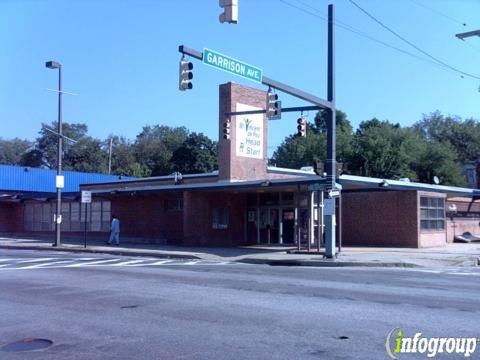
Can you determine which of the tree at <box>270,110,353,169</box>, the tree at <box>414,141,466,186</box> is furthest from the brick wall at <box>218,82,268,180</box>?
the tree at <box>414,141,466,186</box>

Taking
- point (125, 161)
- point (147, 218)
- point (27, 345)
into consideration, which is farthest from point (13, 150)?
point (27, 345)

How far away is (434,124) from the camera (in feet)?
281

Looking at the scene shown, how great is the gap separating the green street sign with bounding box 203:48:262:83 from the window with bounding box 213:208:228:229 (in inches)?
638

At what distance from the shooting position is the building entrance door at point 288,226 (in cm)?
3538

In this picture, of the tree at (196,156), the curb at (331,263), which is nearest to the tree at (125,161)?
the tree at (196,156)

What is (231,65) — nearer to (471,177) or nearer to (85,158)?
(471,177)

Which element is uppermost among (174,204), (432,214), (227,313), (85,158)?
(85,158)

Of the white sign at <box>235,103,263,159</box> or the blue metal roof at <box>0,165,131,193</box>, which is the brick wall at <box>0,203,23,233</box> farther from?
the white sign at <box>235,103,263,159</box>

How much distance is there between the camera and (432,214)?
35.8 m

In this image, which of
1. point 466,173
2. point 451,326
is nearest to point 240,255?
point 451,326

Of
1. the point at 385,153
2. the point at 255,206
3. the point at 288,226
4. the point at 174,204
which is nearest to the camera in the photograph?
the point at 288,226

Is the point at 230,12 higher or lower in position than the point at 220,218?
higher

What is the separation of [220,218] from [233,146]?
14.7 feet

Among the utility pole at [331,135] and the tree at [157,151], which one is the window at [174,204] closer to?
the utility pole at [331,135]
